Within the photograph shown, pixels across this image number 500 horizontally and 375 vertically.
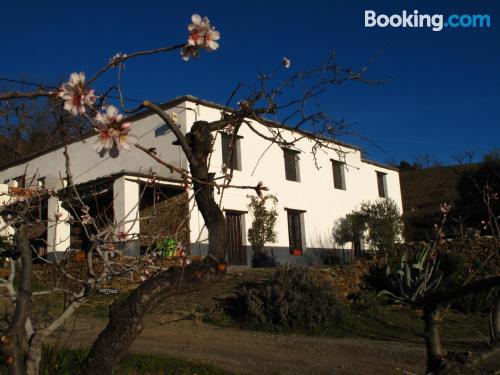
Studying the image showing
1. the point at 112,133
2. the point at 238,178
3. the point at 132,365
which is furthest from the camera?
the point at 238,178

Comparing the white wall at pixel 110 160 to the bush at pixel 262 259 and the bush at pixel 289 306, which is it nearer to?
the bush at pixel 262 259

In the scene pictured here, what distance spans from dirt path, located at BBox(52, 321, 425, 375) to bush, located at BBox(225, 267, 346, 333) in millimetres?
603

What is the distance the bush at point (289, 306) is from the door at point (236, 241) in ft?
24.7

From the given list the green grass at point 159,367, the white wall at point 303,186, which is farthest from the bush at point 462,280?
the green grass at point 159,367

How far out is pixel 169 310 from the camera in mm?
10453

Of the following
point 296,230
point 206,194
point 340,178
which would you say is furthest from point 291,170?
point 206,194

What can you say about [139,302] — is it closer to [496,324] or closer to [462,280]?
[496,324]

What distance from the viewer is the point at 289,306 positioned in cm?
955

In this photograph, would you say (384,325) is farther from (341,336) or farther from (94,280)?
(94,280)

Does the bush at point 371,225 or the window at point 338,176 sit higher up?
the window at point 338,176

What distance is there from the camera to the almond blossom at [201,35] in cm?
282

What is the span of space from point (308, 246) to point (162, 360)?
52.1ft

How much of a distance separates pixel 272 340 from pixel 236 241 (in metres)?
10.1

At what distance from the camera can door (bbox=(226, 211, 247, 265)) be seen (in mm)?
18094
